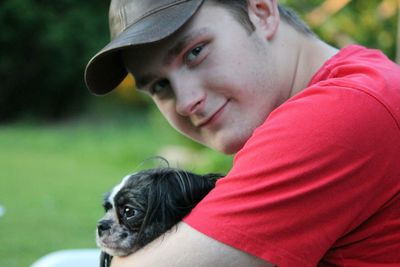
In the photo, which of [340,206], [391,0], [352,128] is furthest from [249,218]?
[391,0]

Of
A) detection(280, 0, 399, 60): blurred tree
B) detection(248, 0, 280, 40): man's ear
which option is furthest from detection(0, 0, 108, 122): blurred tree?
detection(248, 0, 280, 40): man's ear

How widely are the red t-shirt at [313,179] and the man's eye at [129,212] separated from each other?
1.95 ft

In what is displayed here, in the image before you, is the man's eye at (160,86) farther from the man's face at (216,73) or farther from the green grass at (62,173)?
the green grass at (62,173)

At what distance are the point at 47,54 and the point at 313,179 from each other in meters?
14.4

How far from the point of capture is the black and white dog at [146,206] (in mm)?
2096

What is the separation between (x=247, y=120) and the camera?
6.79 feet

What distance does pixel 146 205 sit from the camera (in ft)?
7.09

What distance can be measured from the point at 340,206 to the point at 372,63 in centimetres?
51

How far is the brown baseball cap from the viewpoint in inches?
73.7

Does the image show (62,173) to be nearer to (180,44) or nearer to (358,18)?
(358,18)

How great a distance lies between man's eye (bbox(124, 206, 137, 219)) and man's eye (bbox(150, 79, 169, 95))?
0.44 m

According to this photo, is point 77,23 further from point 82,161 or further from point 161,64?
point 161,64

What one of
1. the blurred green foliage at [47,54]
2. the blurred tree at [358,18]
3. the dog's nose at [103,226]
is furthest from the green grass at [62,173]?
the dog's nose at [103,226]

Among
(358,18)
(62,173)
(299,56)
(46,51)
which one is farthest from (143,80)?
(46,51)
